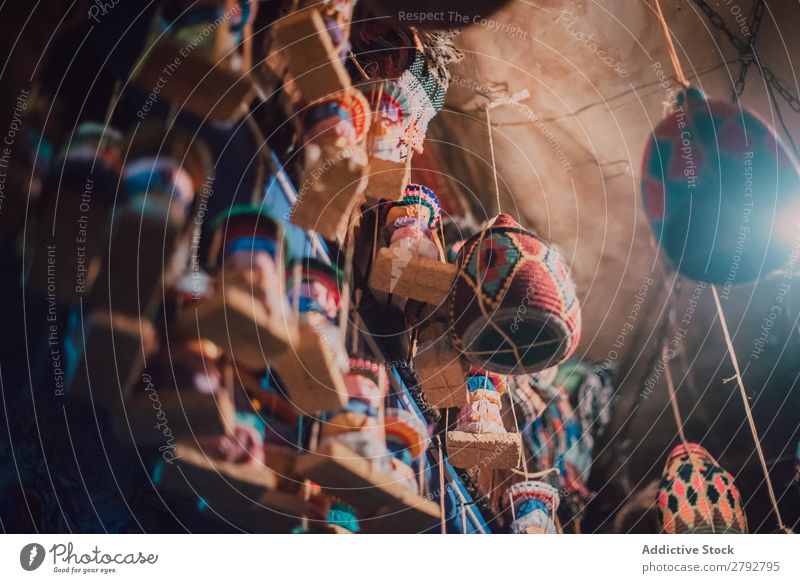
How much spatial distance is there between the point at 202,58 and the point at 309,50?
427 mm

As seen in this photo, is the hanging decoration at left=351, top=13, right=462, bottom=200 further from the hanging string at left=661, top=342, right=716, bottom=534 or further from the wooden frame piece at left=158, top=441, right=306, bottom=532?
the hanging string at left=661, top=342, right=716, bottom=534

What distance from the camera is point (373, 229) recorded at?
3674 mm

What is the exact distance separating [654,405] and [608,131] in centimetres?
141

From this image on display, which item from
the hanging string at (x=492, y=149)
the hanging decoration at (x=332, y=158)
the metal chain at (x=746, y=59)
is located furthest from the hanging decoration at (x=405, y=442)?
the metal chain at (x=746, y=59)

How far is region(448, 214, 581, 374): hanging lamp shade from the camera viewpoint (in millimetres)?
2789

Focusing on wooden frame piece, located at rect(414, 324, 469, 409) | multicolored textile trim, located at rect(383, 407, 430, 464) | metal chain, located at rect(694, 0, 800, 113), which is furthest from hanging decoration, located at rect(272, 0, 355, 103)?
metal chain, located at rect(694, 0, 800, 113)

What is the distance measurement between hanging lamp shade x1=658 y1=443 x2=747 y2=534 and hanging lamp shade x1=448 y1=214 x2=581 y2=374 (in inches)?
53.3

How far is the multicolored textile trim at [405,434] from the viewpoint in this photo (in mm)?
3695

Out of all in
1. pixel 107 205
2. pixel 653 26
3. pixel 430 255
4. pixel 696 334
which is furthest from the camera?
pixel 696 334

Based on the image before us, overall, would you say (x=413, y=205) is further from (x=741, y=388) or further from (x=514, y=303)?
(x=741, y=388)

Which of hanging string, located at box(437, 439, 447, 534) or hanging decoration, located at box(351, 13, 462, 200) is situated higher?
hanging decoration, located at box(351, 13, 462, 200)

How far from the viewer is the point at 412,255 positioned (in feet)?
10.7
